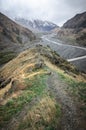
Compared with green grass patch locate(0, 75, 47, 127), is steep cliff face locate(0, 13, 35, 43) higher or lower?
lower

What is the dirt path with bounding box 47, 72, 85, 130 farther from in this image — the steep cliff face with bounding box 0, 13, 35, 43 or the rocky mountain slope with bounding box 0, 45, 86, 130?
the steep cliff face with bounding box 0, 13, 35, 43

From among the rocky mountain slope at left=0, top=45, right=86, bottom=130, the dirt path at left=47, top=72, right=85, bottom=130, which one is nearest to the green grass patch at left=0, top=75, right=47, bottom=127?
the rocky mountain slope at left=0, top=45, right=86, bottom=130

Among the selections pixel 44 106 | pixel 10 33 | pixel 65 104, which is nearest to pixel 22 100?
pixel 44 106

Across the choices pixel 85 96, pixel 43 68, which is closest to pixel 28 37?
pixel 43 68

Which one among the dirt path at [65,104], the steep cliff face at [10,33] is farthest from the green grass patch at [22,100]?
the steep cliff face at [10,33]

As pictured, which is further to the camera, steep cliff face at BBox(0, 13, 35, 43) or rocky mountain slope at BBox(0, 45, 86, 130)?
steep cliff face at BBox(0, 13, 35, 43)

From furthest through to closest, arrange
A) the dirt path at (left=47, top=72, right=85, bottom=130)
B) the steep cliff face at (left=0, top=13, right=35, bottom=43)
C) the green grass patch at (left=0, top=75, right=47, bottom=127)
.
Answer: the steep cliff face at (left=0, top=13, right=35, bottom=43) → the green grass patch at (left=0, top=75, right=47, bottom=127) → the dirt path at (left=47, top=72, right=85, bottom=130)

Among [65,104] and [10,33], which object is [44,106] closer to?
[65,104]

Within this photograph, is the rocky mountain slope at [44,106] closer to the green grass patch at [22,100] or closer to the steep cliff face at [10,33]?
the green grass patch at [22,100]
